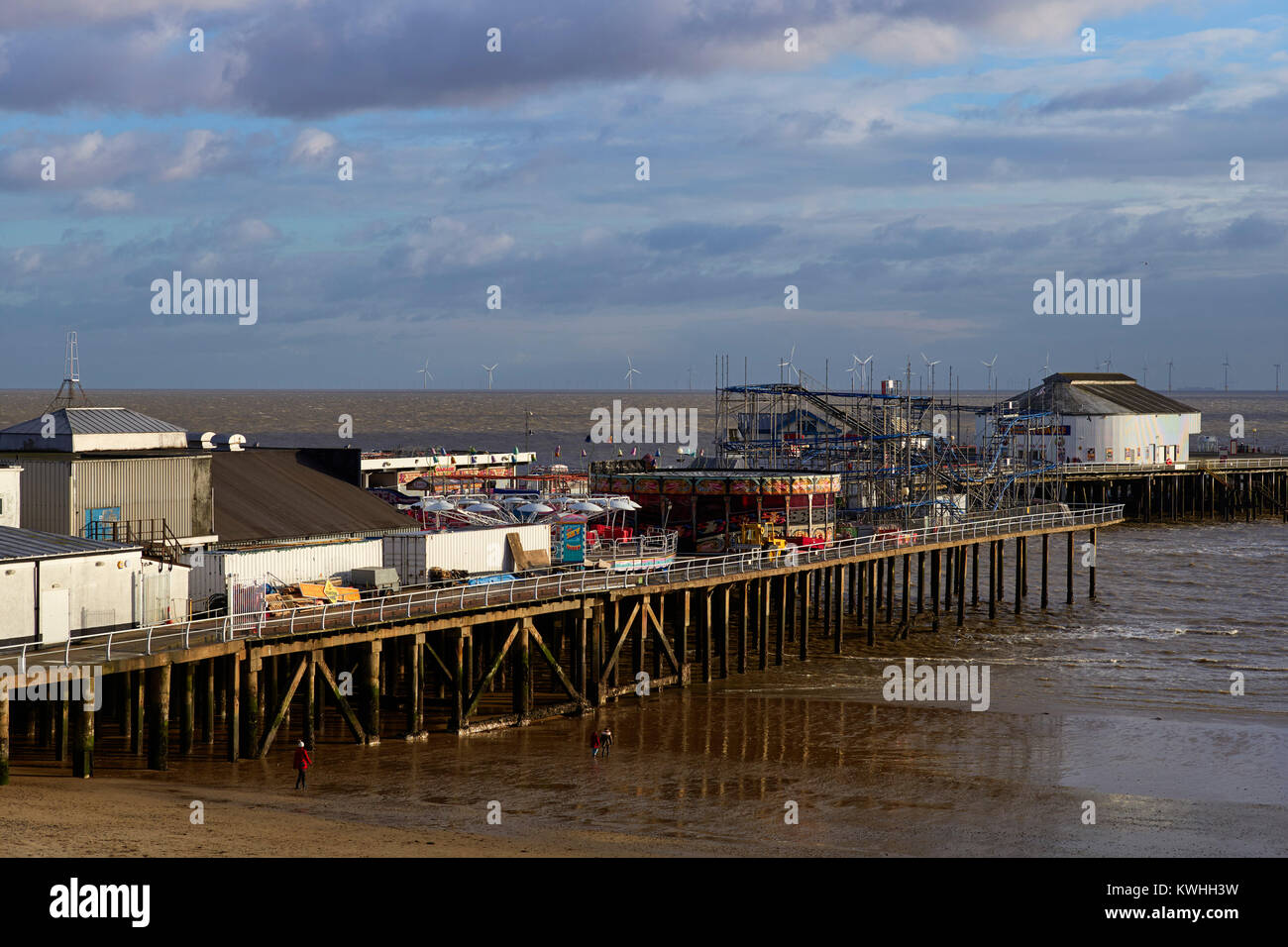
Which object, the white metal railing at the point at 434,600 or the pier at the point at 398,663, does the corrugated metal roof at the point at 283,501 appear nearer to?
the pier at the point at 398,663

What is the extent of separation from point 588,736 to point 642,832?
8.53m

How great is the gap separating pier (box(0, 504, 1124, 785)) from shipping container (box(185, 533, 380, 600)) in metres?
2.12

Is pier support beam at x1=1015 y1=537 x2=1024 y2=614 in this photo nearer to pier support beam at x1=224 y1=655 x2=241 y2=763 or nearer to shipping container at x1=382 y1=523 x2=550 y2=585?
shipping container at x1=382 y1=523 x2=550 y2=585

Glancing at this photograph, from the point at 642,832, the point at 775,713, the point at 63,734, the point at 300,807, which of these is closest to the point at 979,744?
the point at 775,713

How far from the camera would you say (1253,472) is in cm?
11125

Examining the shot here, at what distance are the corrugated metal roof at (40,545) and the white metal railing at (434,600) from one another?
6.26ft

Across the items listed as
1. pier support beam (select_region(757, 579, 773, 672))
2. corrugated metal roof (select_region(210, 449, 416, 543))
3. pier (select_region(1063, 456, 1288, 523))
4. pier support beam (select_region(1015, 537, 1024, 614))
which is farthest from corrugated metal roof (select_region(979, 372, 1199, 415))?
corrugated metal roof (select_region(210, 449, 416, 543))

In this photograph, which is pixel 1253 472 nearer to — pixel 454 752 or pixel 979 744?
pixel 979 744

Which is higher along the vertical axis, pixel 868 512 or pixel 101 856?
pixel 868 512

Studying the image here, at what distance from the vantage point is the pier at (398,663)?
3131 centimetres

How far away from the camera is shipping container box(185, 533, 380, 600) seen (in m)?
37.3

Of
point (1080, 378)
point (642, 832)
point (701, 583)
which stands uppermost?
point (1080, 378)

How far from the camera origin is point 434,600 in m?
36.7

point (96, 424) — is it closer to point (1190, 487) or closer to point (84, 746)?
point (84, 746)
